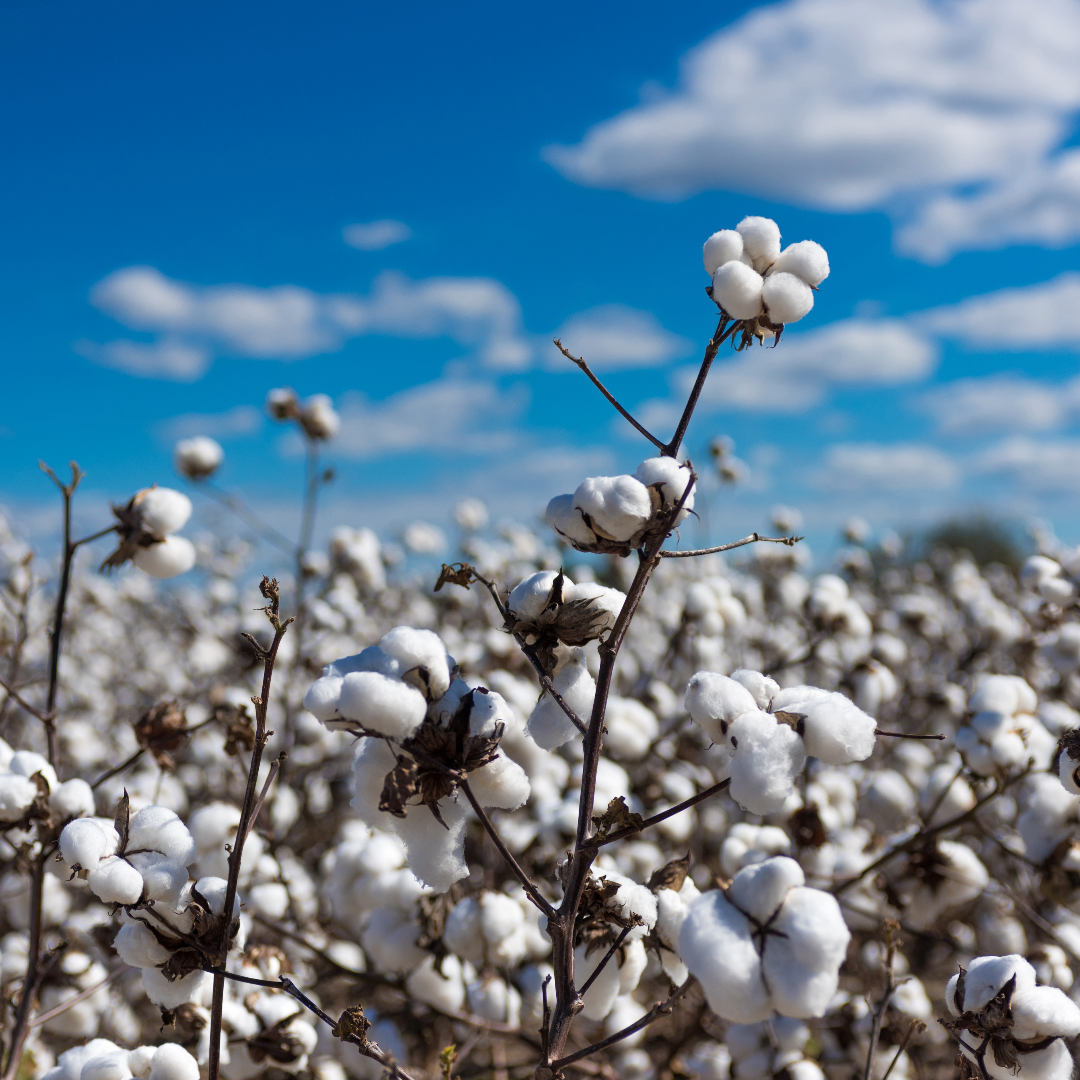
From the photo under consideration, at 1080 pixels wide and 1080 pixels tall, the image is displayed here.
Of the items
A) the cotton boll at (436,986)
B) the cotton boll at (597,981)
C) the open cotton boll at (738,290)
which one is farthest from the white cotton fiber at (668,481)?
the cotton boll at (436,986)

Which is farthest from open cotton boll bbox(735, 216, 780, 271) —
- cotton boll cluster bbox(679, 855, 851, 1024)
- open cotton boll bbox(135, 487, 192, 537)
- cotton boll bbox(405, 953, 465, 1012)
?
cotton boll bbox(405, 953, 465, 1012)

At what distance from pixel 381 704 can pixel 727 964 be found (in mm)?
482

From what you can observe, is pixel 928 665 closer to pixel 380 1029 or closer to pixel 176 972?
pixel 380 1029

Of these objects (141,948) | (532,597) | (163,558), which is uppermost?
(163,558)

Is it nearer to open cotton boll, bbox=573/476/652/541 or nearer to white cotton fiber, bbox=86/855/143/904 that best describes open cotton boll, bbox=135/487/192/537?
white cotton fiber, bbox=86/855/143/904

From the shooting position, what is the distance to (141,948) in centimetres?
138

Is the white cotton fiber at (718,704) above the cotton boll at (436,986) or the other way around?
above

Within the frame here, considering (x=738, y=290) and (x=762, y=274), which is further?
(x=762, y=274)

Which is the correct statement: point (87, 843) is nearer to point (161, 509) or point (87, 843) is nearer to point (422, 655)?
point (422, 655)

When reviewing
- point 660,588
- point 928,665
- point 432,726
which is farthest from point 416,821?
point 660,588

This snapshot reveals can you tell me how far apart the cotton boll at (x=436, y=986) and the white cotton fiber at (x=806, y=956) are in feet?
5.67

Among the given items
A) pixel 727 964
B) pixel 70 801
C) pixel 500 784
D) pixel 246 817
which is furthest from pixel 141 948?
pixel 727 964

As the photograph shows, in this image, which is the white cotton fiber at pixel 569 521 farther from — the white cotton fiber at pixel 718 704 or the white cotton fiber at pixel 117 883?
the white cotton fiber at pixel 117 883

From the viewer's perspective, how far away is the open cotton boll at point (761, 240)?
56.0 inches
